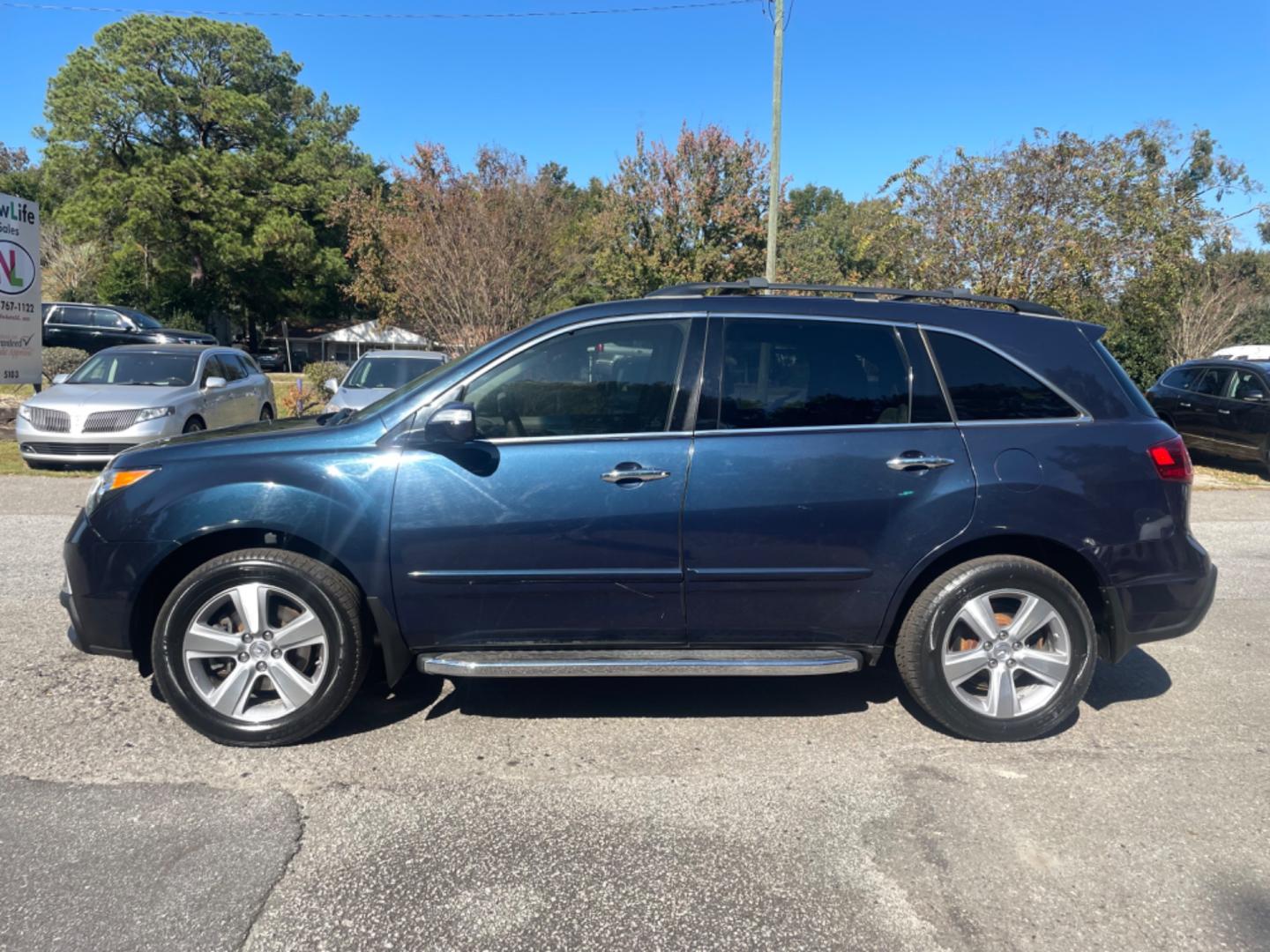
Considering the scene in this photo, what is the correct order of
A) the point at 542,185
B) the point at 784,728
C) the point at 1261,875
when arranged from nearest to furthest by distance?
the point at 1261,875
the point at 784,728
the point at 542,185

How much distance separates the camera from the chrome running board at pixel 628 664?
354 centimetres

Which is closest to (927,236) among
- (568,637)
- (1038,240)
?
(1038,240)

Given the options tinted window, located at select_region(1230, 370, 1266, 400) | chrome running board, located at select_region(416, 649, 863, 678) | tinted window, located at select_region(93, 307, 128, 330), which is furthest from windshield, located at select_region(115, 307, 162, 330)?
tinted window, located at select_region(1230, 370, 1266, 400)

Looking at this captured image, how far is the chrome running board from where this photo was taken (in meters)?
3.54

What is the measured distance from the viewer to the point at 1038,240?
15.1 meters

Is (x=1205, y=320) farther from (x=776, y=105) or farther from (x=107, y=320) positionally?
(x=107, y=320)

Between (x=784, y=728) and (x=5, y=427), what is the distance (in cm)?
1441

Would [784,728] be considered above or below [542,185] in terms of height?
below

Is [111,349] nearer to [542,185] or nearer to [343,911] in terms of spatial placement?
[343,911]

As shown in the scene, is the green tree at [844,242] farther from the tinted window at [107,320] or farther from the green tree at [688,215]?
the tinted window at [107,320]

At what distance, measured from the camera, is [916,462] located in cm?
361

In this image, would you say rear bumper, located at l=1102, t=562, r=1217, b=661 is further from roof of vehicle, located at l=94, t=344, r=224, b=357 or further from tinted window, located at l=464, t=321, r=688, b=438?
roof of vehicle, located at l=94, t=344, r=224, b=357

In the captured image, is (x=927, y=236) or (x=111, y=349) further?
(x=927, y=236)

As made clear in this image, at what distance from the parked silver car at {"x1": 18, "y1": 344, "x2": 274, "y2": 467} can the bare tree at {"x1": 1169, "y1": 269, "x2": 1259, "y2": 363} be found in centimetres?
2411
